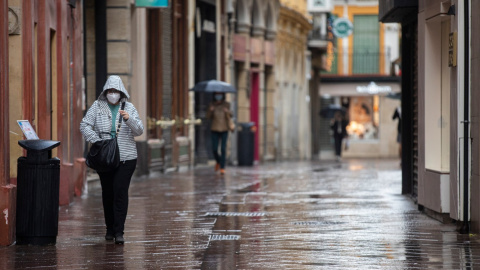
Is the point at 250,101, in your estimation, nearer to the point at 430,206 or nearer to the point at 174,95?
the point at 174,95

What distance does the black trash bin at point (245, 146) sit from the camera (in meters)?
35.2

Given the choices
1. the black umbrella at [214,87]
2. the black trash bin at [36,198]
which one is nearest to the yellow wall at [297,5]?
the black umbrella at [214,87]

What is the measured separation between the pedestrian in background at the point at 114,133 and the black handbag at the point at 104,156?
0.29 feet

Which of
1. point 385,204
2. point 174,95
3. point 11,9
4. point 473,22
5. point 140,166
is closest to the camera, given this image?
point 473,22

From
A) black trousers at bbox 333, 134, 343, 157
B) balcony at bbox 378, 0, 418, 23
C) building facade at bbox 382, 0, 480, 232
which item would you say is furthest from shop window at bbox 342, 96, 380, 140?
building facade at bbox 382, 0, 480, 232

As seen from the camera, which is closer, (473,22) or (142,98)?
(473,22)

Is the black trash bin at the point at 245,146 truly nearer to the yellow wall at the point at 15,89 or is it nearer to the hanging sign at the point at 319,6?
the hanging sign at the point at 319,6

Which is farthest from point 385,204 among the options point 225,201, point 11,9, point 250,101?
point 250,101

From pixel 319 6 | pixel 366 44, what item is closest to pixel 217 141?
pixel 319 6

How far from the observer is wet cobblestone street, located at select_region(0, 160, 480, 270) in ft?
35.6

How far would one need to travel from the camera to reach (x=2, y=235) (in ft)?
40.0

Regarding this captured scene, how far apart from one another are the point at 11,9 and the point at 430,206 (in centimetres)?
527

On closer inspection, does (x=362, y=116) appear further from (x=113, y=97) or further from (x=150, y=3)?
(x=113, y=97)

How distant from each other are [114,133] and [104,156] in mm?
320
